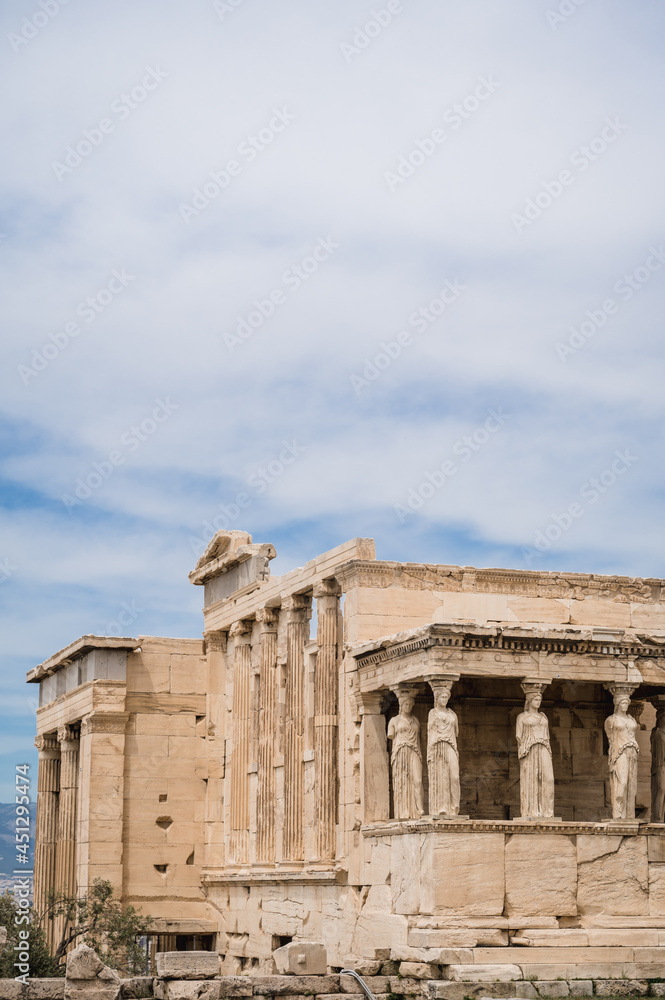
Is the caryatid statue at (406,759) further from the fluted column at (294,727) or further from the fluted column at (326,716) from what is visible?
the fluted column at (294,727)

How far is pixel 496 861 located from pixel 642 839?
2.26m

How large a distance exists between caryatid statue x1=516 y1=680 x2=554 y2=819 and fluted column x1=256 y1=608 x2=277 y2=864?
6.76 metres

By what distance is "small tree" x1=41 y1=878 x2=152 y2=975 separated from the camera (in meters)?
26.3

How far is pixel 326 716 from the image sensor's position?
2428cm

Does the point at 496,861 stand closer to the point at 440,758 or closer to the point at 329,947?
the point at 440,758

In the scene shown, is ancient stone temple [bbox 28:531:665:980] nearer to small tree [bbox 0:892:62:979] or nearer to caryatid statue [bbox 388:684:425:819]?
caryatid statue [bbox 388:684:425:819]

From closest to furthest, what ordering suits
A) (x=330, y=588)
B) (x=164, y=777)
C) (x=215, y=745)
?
(x=330, y=588) → (x=164, y=777) → (x=215, y=745)

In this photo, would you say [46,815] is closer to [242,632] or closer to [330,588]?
[242,632]

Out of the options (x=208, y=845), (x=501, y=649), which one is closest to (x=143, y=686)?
(x=208, y=845)

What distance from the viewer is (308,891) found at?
24531mm

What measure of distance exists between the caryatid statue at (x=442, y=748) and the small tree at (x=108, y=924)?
24.5 ft

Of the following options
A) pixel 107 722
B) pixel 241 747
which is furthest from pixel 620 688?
pixel 107 722

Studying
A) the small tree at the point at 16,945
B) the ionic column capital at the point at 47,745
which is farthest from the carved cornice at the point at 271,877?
the ionic column capital at the point at 47,745

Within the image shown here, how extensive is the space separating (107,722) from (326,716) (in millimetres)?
7105
